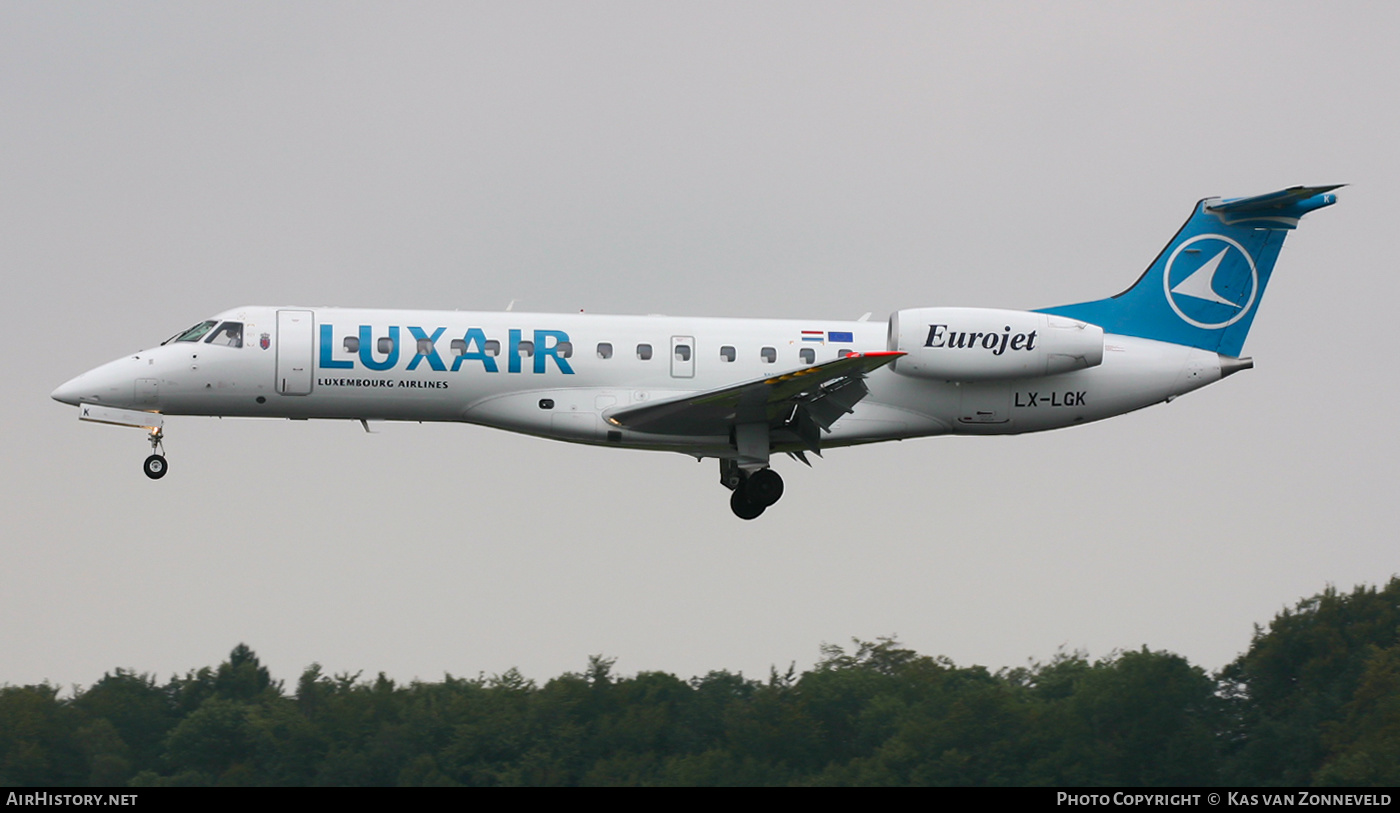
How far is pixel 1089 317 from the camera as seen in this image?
3309cm

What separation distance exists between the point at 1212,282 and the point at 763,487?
9609 mm

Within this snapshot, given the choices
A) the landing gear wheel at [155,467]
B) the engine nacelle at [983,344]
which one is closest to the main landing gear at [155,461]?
the landing gear wheel at [155,467]

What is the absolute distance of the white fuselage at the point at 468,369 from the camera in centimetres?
2983

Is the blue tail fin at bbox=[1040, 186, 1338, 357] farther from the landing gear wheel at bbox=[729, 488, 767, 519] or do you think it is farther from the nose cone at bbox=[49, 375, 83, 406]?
the nose cone at bbox=[49, 375, 83, 406]

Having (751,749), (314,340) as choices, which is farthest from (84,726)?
(314,340)

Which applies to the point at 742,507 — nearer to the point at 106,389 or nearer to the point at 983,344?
the point at 983,344

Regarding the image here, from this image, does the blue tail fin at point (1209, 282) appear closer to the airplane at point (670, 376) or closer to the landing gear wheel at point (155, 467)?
the airplane at point (670, 376)

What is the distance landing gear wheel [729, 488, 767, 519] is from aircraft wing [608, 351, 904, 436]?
1.64 m

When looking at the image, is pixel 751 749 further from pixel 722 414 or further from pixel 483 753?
pixel 722 414

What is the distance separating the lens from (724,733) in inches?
1917

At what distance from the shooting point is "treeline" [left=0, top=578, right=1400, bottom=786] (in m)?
45.5
